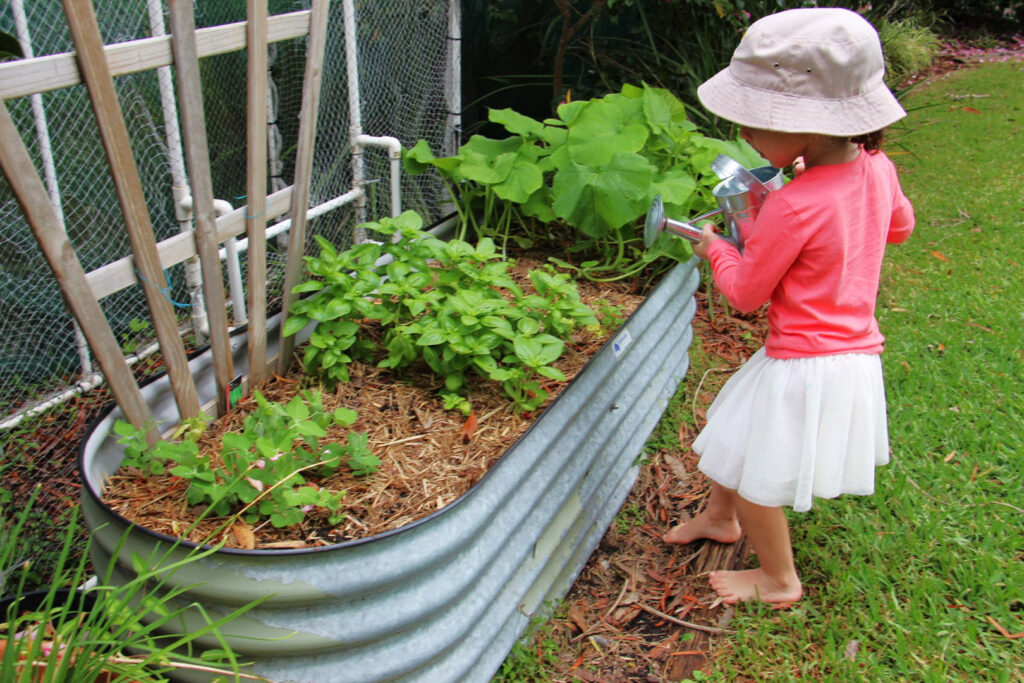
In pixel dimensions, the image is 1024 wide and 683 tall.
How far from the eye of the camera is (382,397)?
7.43 ft

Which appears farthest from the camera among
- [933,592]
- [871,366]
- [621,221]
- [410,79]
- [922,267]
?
[922,267]

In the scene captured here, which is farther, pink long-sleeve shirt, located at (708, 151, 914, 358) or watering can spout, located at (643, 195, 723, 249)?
watering can spout, located at (643, 195, 723, 249)

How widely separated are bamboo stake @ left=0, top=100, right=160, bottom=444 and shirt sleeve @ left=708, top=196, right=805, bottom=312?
130cm

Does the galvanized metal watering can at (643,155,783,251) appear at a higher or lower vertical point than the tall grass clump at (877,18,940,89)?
higher

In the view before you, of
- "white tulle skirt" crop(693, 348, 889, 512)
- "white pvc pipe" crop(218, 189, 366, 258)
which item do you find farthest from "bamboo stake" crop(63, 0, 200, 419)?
"white tulle skirt" crop(693, 348, 889, 512)

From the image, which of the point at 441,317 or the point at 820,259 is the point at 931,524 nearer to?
the point at 820,259

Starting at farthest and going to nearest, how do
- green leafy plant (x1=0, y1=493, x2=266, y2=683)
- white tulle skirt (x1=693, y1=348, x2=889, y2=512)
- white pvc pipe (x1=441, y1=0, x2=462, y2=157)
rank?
white pvc pipe (x1=441, y1=0, x2=462, y2=157)
white tulle skirt (x1=693, y1=348, x2=889, y2=512)
green leafy plant (x1=0, y1=493, x2=266, y2=683)

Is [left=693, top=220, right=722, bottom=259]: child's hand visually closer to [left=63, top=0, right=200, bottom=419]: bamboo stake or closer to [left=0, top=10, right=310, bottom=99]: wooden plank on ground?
[left=0, top=10, right=310, bottom=99]: wooden plank on ground

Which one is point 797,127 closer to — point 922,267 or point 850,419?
point 850,419

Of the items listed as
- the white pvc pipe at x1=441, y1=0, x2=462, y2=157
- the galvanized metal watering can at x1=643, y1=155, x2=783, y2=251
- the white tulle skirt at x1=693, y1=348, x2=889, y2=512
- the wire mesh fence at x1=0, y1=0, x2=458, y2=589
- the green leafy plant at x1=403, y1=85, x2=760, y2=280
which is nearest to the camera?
the white tulle skirt at x1=693, y1=348, x2=889, y2=512

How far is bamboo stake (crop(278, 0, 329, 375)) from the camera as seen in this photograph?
2.08 m

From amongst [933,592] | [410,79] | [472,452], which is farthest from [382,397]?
[410,79]

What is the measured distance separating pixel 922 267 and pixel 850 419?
2.48 meters

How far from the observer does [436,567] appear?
1.64m
